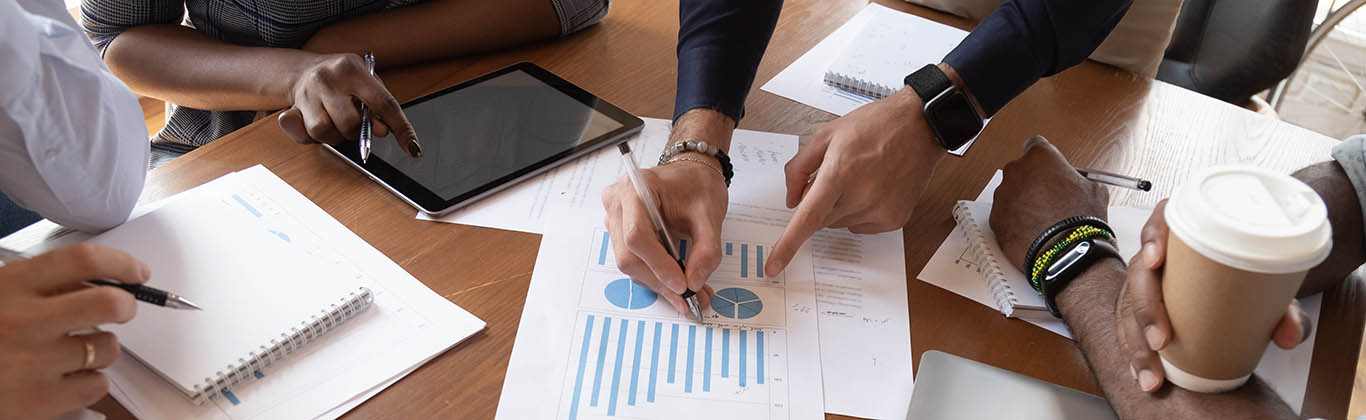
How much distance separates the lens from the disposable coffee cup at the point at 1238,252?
47 cm

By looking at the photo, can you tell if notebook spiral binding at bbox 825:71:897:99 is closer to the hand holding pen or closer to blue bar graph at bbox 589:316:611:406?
the hand holding pen

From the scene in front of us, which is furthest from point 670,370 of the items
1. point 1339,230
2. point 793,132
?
point 1339,230

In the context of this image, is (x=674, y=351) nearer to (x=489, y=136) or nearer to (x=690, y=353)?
(x=690, y=353)

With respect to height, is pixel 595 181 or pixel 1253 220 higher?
pixel 1253 220

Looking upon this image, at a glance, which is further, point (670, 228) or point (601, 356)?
point (670, 228)

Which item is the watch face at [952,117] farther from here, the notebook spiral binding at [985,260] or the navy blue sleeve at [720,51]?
the navy blue sleeve at [720,51]

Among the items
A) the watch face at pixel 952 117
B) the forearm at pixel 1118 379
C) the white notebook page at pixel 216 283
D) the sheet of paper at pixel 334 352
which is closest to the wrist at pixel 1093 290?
the forearm at pixel 1118 379

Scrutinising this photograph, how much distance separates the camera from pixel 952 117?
3.00 feet

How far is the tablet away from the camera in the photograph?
2.95ft

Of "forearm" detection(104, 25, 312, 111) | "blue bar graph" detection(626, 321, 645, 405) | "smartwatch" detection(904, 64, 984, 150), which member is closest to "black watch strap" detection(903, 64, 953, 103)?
"smartwatch" detection(904, 64, 984, 150)

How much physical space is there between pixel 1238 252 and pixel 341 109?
856 millimetres

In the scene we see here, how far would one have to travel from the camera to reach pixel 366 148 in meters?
0.91

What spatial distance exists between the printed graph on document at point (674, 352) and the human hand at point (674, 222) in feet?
0.07

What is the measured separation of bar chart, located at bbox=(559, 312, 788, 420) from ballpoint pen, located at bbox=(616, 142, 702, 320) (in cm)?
2
